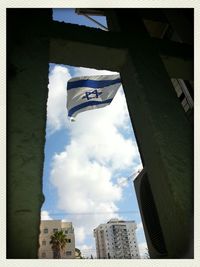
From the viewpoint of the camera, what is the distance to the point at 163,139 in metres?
2.67

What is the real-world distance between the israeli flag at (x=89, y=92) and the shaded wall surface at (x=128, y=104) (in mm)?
2001

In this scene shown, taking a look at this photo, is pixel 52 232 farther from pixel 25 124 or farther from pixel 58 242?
pixel 25 124

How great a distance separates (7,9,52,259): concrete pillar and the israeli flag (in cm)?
256

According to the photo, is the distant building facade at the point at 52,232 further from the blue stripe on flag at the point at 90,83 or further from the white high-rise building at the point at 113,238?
the white high-rise building at the point at 113,238

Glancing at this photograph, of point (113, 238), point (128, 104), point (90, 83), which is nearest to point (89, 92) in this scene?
point (90, 83)

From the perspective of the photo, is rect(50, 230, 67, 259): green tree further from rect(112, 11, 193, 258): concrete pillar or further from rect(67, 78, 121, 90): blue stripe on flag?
rect(112, 11, 193, 258): concrete pillar

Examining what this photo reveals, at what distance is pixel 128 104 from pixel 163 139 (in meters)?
0.82

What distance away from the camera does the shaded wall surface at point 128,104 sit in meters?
2.02

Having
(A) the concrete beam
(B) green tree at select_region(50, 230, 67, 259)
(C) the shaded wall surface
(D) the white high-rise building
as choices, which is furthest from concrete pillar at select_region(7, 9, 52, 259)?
(D) the white high-rise building

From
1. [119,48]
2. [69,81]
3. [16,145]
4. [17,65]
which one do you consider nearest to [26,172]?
[16,145]

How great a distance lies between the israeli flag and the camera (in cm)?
583

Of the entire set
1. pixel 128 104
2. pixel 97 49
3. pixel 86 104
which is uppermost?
pixel 86 104
